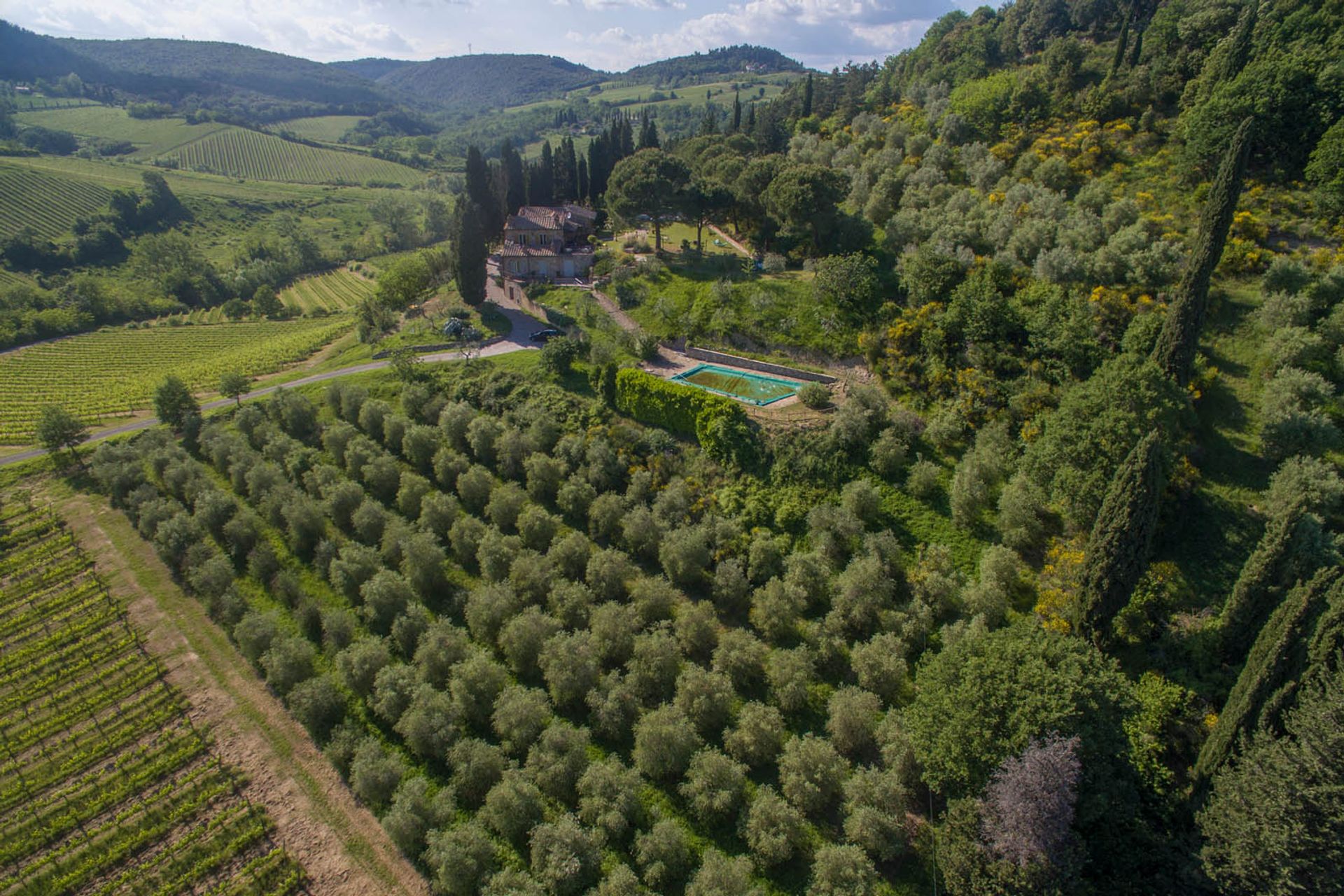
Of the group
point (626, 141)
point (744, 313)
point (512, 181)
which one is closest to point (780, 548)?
point (744, 313)

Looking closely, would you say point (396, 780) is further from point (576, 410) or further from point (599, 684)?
point (576, 410)

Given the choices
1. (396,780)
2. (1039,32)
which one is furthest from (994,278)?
(1039,32)

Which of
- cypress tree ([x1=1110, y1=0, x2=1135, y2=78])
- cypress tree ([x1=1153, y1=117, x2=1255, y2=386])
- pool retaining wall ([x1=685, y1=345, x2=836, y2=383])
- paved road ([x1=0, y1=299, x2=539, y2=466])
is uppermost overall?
cypress tree ([x1=1110, y1=0, x2=1135, y2=78])

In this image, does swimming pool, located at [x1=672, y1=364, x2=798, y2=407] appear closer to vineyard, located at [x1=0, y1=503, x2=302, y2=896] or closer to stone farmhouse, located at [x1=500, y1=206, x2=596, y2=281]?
stone farmhouse, located at [x1=500, y1=206, x2=596, y2=281]

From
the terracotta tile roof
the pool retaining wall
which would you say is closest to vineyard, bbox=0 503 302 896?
the pool retaining wall

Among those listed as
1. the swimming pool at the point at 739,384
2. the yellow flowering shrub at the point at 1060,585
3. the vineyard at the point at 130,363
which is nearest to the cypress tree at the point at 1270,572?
the yellow flowering shrub at the point at 1060,585

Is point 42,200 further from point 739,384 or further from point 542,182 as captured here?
point 739,384
